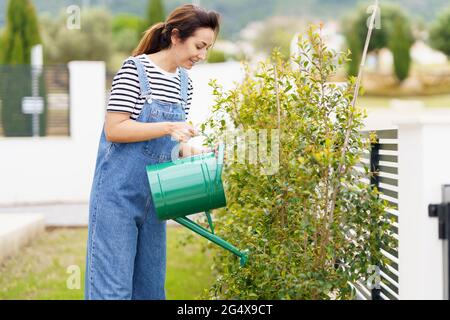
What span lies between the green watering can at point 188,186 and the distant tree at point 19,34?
10622 millimetres

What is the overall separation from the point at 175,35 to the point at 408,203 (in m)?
0.86

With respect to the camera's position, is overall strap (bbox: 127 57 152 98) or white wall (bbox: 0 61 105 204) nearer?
overall strap (bbox: 127 57 152 98)

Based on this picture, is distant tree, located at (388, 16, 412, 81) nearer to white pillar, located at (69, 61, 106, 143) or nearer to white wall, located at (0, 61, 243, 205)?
white wall, located at (0, 61, 243, 205)

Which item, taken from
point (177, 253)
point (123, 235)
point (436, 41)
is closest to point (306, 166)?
point (123, 235)

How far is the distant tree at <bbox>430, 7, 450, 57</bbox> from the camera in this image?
26.9 m

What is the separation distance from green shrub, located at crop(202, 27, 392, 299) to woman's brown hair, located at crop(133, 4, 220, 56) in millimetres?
267

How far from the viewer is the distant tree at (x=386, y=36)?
24938 mm

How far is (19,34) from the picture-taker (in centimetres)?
1245

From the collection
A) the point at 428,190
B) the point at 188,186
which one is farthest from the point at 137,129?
the point at 428,190

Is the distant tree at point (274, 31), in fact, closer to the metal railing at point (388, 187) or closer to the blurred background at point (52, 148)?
the blurred background at point (52, 148)

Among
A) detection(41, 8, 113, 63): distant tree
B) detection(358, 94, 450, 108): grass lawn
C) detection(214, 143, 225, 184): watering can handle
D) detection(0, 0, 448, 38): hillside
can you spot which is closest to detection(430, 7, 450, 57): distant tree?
detection(358, 94, 450, 108): grass lawn

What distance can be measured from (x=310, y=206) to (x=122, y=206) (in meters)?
0.56

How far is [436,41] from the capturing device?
89.5 feet

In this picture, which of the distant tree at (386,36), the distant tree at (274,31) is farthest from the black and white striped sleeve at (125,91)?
the distant tree at (274,31)
